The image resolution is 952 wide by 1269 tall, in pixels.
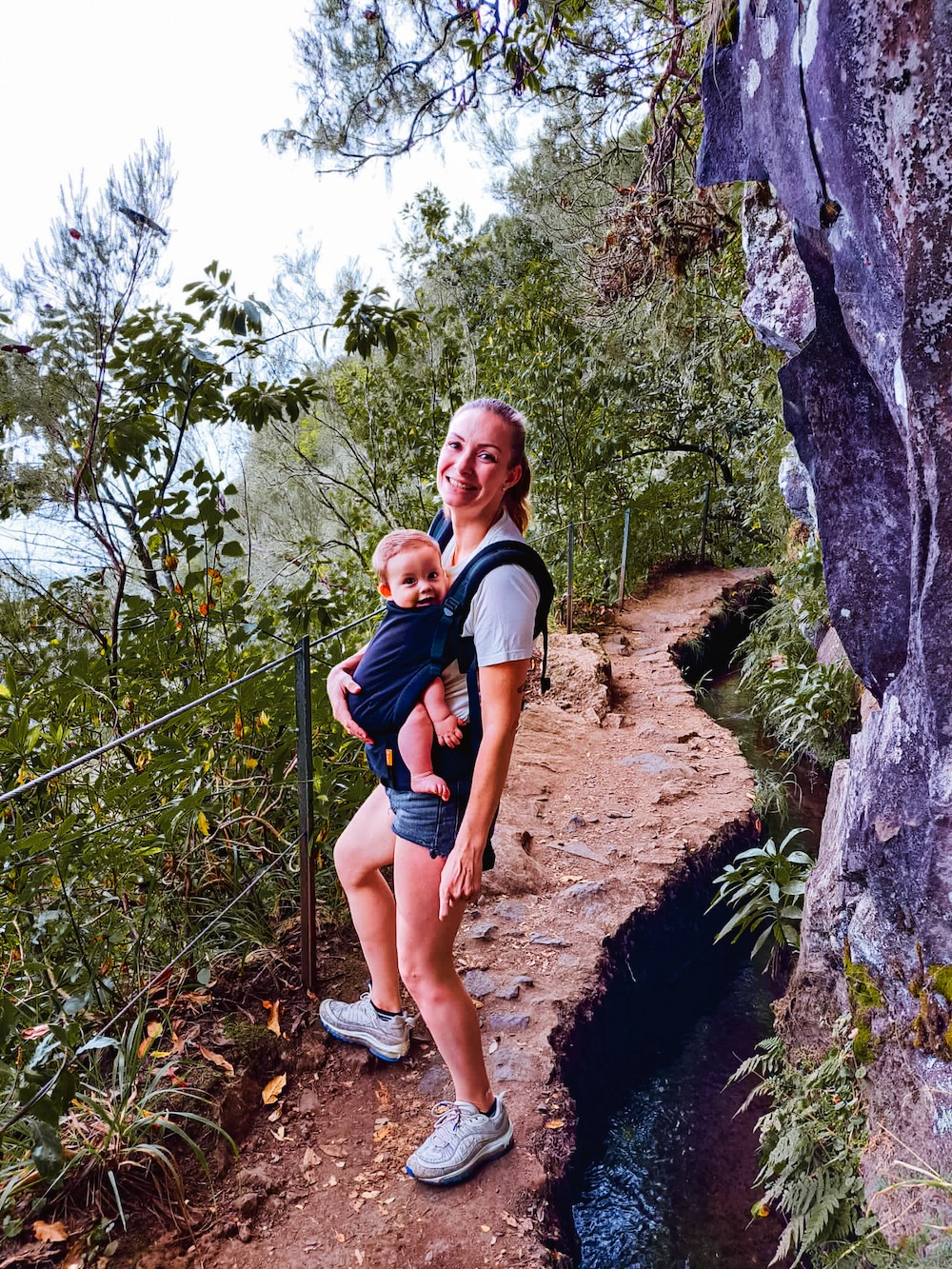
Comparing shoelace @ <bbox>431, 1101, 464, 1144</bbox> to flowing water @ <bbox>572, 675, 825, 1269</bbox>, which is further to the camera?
flowing water @ <bbox>572, 675, 825, 1269</bbox>

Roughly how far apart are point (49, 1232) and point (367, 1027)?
3.10 feet

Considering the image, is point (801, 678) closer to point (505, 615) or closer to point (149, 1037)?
point (505, 615)

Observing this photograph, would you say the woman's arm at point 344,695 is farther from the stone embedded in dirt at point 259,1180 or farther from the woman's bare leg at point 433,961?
the stone embedded in dirt at point 259,1180

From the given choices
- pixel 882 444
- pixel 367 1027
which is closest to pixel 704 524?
pixel 882 444

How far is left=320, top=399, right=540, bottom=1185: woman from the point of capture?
1.68 meters

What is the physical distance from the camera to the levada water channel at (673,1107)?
2.37 metres

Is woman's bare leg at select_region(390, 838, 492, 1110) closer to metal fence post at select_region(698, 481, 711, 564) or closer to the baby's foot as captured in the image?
the baby's foot

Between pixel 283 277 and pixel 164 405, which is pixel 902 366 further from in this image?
pixel 283 277

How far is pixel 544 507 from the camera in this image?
8.62 metres

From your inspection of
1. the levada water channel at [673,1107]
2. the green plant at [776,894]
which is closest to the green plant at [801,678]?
the levada water channel at [673,1107]

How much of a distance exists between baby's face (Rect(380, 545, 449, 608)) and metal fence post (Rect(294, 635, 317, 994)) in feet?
2.38

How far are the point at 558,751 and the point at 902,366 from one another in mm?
3514

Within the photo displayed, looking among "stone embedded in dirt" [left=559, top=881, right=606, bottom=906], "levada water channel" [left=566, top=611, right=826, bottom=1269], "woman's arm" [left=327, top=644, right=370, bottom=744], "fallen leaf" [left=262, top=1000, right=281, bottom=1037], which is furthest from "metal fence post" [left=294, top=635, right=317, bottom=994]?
"stone embedded in dirt" [left=559, top=881, right=606, bottom=906]

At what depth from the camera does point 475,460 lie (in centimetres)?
178
